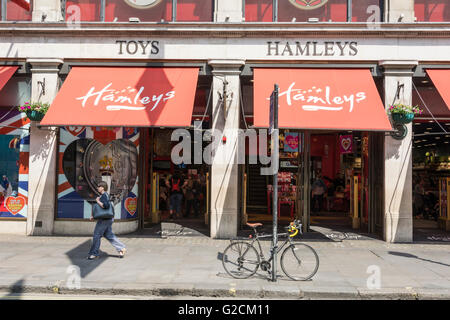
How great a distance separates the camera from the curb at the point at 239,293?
6719 millimetres

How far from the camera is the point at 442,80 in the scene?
11289mm

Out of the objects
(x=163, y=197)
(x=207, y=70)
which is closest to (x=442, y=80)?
(x=207, y=70)

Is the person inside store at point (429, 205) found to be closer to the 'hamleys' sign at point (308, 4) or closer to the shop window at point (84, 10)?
the 'hamleys' sign at point (308, 4)

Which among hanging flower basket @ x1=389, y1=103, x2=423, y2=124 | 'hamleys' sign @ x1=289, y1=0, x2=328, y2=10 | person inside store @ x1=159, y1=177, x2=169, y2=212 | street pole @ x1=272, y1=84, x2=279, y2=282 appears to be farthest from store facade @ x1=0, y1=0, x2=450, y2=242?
street pole @ x1=272, y1=84, x2=279, y2=282

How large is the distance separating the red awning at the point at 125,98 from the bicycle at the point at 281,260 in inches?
160

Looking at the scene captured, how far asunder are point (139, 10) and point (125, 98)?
3.58 m

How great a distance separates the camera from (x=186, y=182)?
51.7ft

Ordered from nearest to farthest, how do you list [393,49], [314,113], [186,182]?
1. [314,113]
2. [393,49]
3. [186,182]

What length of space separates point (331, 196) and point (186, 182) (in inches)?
288

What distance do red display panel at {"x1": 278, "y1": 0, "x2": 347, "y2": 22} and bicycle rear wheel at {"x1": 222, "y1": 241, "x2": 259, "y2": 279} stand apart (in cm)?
809

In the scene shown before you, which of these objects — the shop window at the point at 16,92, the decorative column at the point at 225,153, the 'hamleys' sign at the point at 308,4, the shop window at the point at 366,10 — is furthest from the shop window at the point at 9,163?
the shop window at the point at 366,10

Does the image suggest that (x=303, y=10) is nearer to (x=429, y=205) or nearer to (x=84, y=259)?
(x=84, y=259)

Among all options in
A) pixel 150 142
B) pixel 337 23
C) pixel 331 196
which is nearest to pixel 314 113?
pixel 337 23
